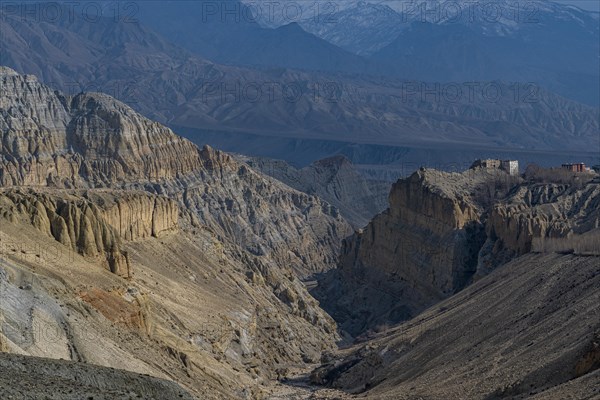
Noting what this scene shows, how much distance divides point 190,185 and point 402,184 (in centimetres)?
3064

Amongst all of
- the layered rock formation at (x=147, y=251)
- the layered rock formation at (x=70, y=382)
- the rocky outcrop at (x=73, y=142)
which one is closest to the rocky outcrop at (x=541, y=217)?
the layered rock formation at (x=147, y=251)

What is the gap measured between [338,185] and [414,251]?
79587mm

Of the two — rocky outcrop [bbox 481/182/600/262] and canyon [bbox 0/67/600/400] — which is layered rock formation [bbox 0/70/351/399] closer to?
canyon [bbox 0/67/600/400]

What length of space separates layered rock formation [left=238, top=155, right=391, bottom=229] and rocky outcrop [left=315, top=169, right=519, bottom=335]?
52687 millimetres

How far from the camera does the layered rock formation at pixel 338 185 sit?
570 ft

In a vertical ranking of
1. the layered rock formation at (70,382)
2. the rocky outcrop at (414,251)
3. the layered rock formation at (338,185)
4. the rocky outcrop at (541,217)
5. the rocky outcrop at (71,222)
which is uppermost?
the layered rock formation at (70,382)

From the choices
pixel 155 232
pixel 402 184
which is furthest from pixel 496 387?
pixel 402 184

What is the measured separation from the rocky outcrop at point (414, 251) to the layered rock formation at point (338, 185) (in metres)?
52.7

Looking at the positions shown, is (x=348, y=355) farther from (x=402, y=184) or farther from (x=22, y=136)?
(x=22, y=136)

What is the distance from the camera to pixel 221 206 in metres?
134

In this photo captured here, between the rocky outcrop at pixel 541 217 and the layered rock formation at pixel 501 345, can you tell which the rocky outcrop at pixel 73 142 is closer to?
the rocky outcrop at pixel 541 217

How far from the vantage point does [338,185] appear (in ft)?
599

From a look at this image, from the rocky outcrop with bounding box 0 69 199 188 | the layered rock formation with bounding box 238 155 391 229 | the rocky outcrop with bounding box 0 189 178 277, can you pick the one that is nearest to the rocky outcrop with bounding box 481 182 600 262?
the rocky outcrop with bounding box 0 189 178 277

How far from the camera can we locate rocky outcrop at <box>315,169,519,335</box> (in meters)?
97.2
